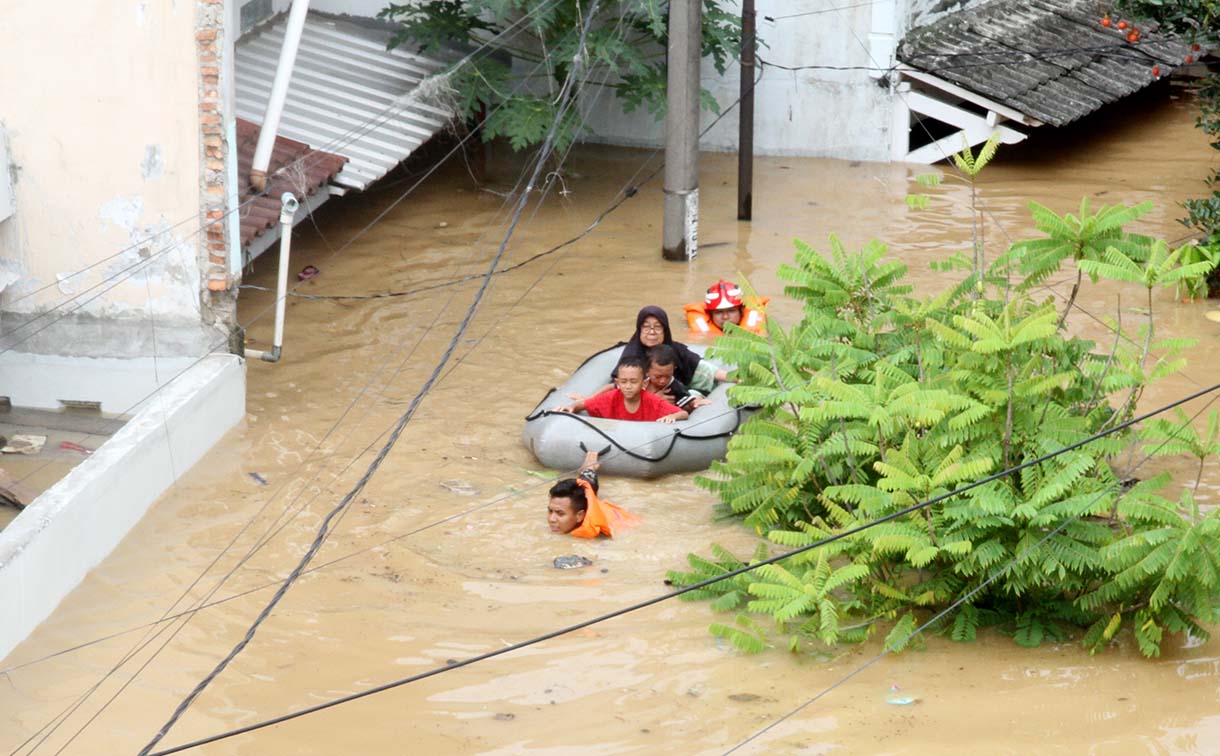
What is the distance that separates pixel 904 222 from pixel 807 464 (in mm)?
7064

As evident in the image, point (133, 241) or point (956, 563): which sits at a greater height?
point (133, 241)

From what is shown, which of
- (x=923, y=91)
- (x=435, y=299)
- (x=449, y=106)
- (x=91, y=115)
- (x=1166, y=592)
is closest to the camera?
(x=1166, y=592)

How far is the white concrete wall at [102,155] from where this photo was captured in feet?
33.0

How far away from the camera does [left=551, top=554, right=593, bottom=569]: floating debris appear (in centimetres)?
884

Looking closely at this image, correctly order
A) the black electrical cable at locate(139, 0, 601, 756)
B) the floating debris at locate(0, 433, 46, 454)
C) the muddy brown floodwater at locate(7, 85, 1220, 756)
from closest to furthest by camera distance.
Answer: the black electrical cable at locate(139, 0, 601, 756)
the muddy brown floodwater at locate(7, 85, 1220, 756)
the floating debris at locate(0, 433, 46, 454)

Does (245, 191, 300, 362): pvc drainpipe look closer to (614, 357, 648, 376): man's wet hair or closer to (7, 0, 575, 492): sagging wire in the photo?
(7, 0, 575, 492): sagging wire

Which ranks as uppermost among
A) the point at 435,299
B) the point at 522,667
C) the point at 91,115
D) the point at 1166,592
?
the point at 91,115

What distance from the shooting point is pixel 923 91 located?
656 inches

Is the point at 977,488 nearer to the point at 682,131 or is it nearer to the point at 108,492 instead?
the point at 108,492

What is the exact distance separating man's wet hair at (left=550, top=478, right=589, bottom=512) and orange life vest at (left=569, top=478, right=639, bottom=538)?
3cm

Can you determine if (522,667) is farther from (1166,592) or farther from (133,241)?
(133,241)

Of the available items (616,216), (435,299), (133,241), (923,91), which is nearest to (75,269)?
(133,241)

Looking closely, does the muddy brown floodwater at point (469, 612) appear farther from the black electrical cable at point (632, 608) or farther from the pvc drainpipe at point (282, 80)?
the pvc drainpipe at point (282, 80)

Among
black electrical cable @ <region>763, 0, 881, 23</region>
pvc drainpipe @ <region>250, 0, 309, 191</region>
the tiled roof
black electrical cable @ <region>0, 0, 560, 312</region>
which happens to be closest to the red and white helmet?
the tiled roof
